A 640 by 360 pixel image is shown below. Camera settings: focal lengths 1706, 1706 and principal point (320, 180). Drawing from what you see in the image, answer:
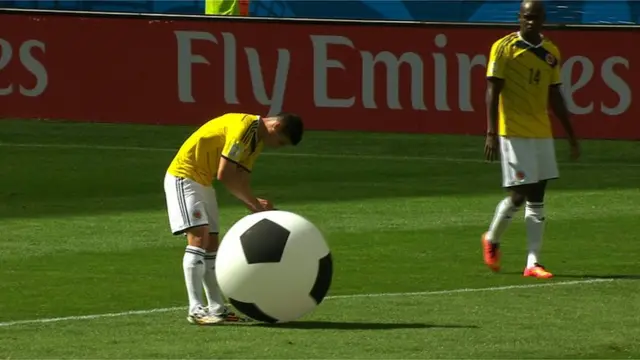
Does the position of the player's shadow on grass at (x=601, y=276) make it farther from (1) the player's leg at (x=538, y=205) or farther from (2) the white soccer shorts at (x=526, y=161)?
(2) the white soccer shorts at (x=526, y=161)

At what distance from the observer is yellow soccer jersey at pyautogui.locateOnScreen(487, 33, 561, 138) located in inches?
540

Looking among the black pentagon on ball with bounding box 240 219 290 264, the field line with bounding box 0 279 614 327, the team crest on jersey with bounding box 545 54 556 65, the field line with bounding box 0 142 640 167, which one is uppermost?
the team crest on jersey with bounding box 545 54 556 65

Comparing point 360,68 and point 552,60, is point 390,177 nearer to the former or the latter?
point 360,68

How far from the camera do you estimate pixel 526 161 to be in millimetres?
13766

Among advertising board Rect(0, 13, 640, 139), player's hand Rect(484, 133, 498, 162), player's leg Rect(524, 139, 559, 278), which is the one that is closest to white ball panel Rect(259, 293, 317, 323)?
player's hand Rect(484, 133, 498, 162)

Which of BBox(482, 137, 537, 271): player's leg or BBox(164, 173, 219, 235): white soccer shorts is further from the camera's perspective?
BBox(482, 137, 537, 271): player's leg

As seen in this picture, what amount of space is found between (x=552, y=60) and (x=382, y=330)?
3.60m

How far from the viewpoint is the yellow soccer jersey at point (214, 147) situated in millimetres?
11234

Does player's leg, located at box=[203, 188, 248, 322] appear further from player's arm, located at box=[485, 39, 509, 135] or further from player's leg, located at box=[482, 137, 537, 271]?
player's leg, located at box=[482, 137, 537, 271]

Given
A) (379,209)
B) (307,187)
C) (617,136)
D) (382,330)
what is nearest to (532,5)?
(382,330)

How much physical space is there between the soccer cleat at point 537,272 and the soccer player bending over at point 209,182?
3064 mm

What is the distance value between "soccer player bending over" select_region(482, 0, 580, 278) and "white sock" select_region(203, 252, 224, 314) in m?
3.01

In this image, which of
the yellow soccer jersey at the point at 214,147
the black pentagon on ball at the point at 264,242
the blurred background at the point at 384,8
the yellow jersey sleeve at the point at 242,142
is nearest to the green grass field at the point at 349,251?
the black pentagon on ball at the point at 264,242

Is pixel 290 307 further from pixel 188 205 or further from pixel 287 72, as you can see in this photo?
pixel 287 72
